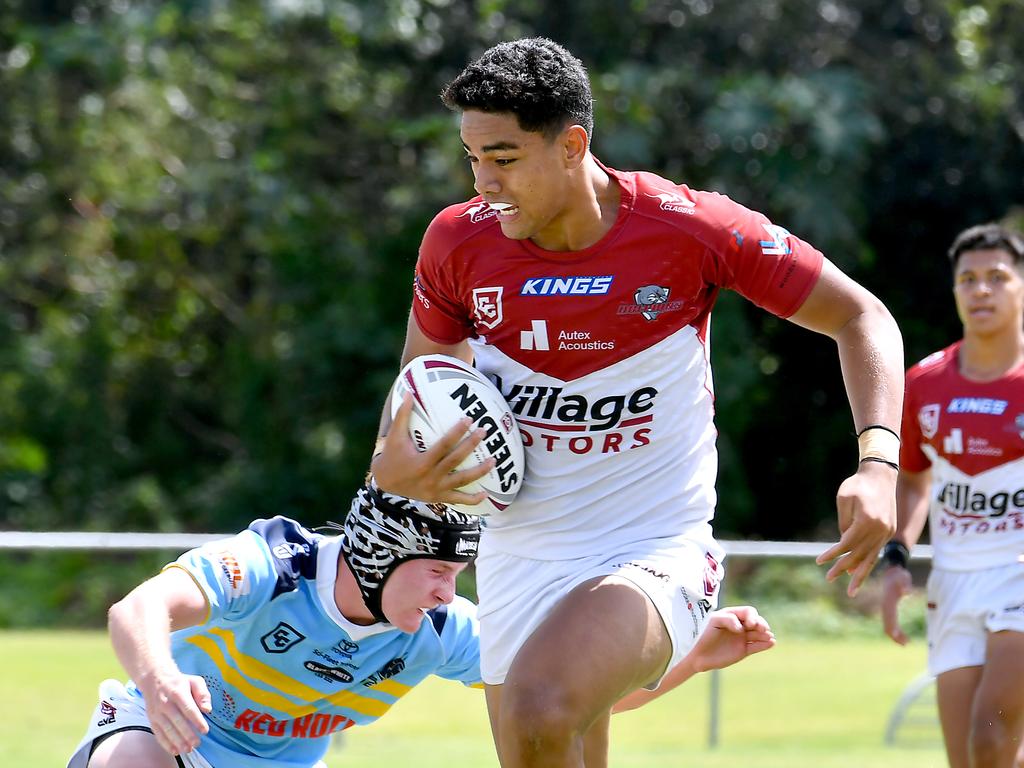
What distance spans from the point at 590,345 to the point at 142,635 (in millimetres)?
1348

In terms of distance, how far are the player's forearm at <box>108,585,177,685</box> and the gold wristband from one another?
166cm

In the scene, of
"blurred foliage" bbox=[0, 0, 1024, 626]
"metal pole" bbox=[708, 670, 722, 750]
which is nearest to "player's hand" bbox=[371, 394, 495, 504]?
"metal pole" bbox=[708, 670, 722, 750]

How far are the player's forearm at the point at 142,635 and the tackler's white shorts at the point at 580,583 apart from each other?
2.93 feet

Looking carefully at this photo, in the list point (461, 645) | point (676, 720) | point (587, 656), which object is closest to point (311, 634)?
point (461, 645)

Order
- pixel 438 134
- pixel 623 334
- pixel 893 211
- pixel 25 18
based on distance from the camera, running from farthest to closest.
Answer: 1. pixel 25 18
2. pixel 893 211
3. pixel 438 134
4. pixel 623 334

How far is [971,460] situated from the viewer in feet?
19.6

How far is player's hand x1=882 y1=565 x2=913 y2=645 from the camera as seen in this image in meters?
6.08

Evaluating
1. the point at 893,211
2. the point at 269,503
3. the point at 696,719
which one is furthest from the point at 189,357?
the point at 696,719

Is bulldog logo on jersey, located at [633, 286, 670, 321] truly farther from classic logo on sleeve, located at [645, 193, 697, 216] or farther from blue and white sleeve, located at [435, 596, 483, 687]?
blue and white sleeve, located at [435, 596, 483, 687]

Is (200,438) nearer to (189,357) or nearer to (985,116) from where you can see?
(189,357)

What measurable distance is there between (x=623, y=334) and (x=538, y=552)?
634 mm

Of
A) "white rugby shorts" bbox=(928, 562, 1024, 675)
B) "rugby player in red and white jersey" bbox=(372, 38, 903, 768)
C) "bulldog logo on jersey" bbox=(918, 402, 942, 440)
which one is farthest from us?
"bulldog logo on jersey" bbox=(918, 402, 942, 440)

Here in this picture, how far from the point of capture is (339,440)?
58.6 feet

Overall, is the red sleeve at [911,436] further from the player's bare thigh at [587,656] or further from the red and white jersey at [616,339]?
the player's bare thigh at [587,656]
